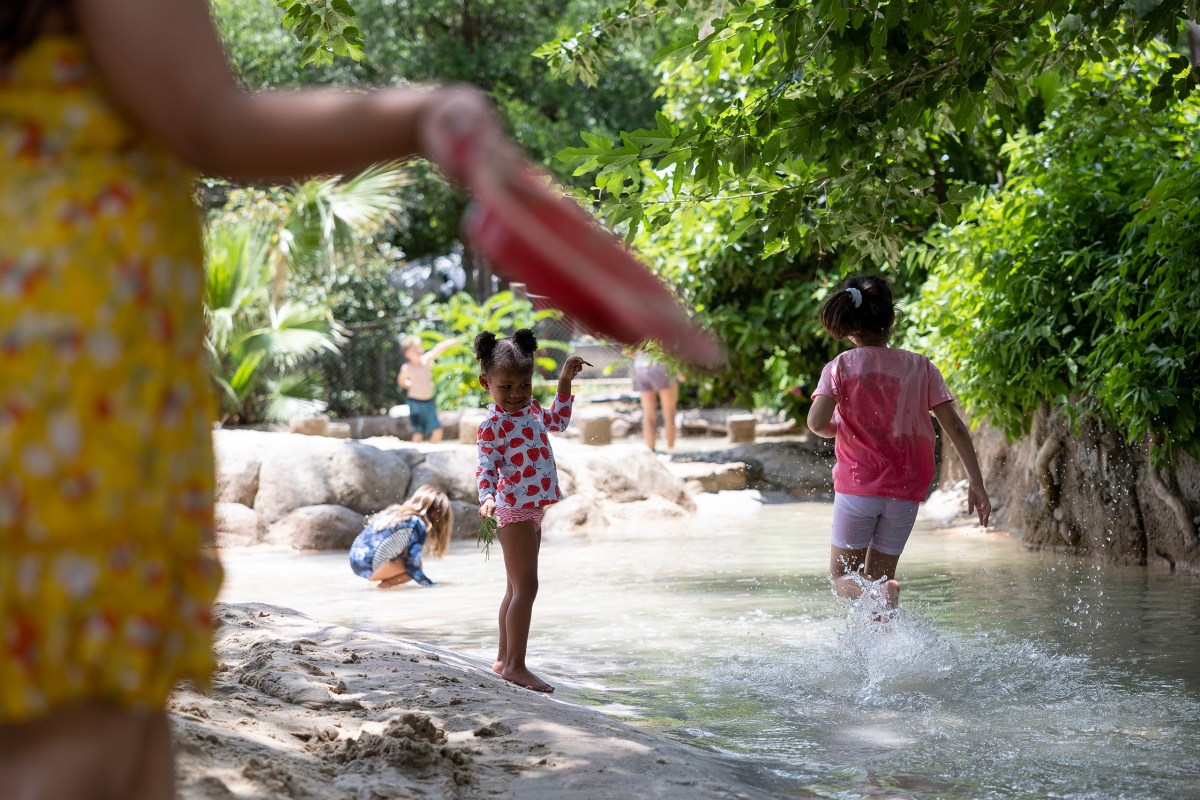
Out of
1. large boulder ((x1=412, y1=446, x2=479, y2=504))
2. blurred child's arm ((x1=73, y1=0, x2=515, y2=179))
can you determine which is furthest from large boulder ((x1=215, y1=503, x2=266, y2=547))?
blurred child's arm ((x1=73, y1=0, x2=515, y2=179))

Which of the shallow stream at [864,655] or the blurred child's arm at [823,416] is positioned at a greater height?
the blurred child's arm at [823,416]

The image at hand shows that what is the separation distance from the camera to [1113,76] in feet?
28.8

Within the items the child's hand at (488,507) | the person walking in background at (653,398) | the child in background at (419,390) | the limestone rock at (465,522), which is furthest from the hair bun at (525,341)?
the child in background at (419,390)

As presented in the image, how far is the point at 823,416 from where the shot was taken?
5.18 metres

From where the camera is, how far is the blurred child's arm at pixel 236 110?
1.24 meters

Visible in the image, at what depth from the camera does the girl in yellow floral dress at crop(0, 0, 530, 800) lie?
1227mm

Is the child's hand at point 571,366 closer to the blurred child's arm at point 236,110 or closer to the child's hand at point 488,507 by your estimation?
the child's hand at point 488,507

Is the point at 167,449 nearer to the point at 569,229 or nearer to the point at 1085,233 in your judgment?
the point at 569,229

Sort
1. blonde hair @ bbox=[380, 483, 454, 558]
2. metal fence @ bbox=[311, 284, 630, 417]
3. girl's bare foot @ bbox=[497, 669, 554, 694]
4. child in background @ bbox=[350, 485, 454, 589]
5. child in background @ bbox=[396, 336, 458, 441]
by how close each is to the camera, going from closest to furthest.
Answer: girl's bare foot @ bbox=[497, 669, 554, 694] → child in background @ bbox=[350, 485, 454, 589] → blonde hair @ bbox=[380, 483, 454, 558] → child in background @ bbox=[396, 336, 458, 441] → metal fence @ bbox=[311, 284, 630, 417]

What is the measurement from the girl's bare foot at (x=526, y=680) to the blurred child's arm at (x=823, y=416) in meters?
1.52

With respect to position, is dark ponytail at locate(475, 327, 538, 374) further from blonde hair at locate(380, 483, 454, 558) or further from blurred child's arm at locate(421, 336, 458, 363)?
blurred child's arm at locate(421, 336, 458, 363)

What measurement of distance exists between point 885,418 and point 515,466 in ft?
5.09

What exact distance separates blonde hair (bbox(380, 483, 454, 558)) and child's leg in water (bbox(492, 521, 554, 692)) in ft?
9.93

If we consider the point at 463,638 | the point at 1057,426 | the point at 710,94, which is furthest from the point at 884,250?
the point at 710,94
